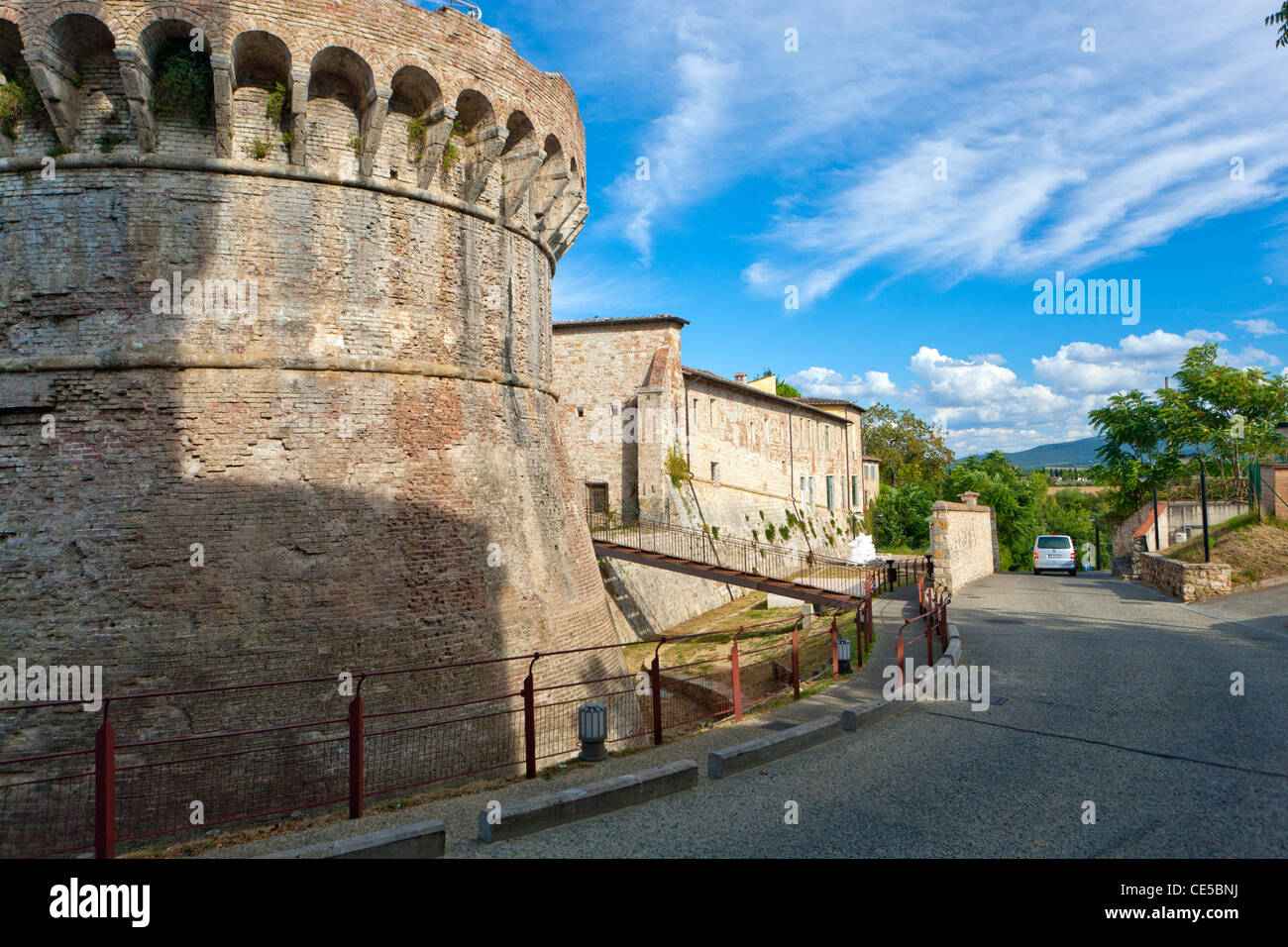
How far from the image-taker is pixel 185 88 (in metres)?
9.84

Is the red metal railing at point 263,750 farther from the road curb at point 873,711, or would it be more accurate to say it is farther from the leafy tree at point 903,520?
the leafy tree at point 903,520

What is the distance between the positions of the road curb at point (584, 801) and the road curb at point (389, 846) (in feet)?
1.56

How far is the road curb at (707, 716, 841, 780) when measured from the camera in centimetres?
720

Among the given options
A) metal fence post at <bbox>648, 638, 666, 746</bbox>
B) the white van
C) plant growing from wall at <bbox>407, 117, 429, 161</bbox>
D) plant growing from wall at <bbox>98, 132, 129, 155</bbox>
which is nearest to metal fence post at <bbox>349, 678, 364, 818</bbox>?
metal fence post at <bbox>648, 638, 666, 746</bbox>

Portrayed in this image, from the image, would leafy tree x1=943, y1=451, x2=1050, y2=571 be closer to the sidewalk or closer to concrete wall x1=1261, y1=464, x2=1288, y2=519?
concrete wall x1=1261, y1=464, x2=1288, y2=519

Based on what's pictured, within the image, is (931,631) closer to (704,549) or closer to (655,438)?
(704,549)

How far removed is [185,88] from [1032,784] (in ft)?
43.4

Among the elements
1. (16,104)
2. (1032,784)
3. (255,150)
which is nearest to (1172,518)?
(1032,784)

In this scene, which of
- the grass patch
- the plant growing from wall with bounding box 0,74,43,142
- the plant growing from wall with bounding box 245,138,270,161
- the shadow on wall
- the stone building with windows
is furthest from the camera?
the stone building with windows

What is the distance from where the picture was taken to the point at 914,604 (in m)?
20.1

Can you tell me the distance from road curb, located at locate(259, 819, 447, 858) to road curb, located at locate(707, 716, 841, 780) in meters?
2.91

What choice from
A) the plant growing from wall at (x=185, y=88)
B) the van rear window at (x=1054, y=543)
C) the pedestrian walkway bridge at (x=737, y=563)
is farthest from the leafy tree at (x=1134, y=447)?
the plant growing from wall at (x=185, y=88)

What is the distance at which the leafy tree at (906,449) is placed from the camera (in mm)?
60219
